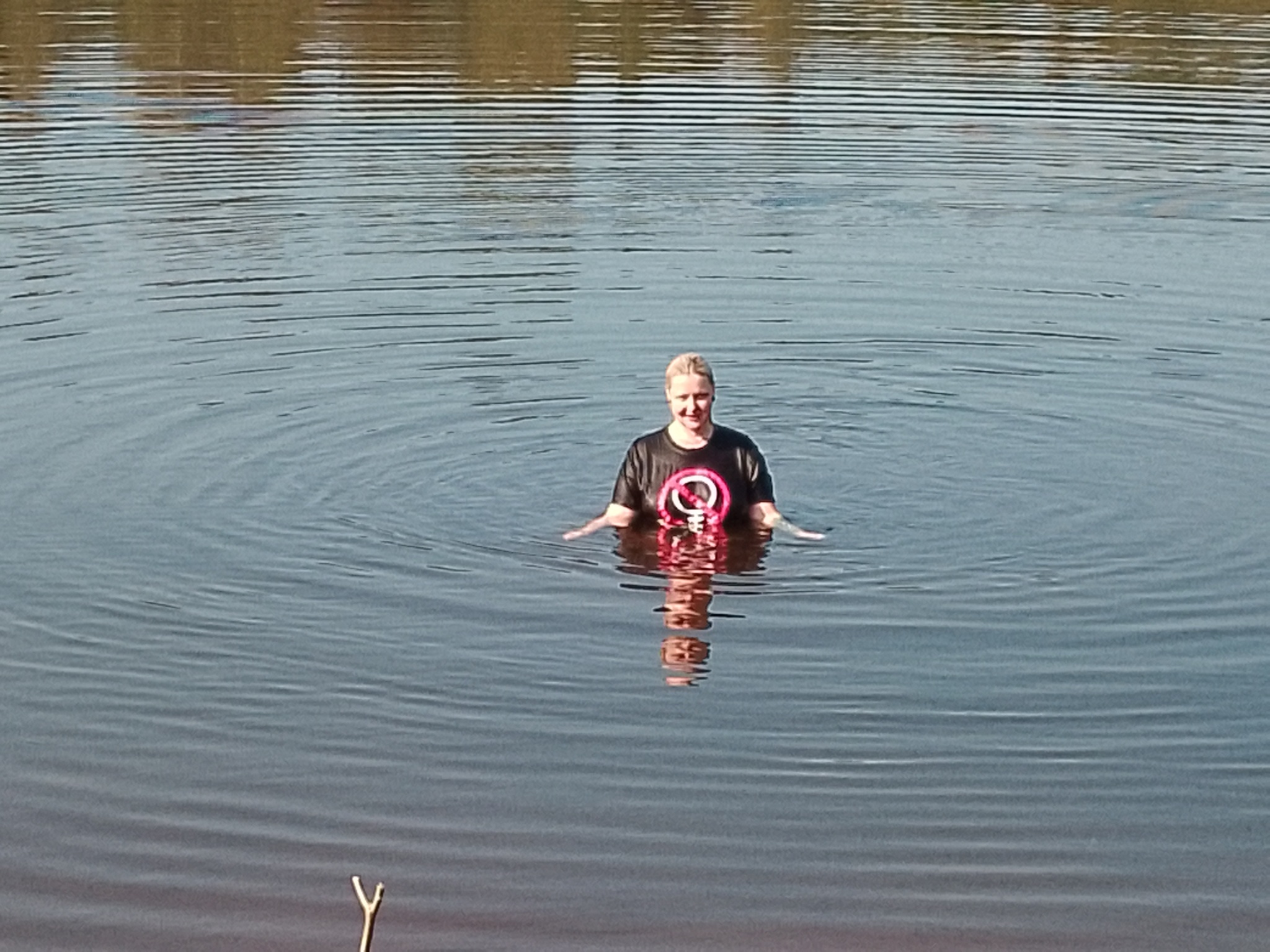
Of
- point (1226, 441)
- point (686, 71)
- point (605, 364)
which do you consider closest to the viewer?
point (1226, 441)

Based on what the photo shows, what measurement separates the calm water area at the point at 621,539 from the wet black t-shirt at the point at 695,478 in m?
0.31

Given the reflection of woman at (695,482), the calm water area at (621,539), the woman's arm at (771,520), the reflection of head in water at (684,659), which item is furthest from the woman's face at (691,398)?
the reflection of head in water at (684,659)

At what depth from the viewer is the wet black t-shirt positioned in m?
13.3

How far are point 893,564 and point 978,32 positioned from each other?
27.2 metres

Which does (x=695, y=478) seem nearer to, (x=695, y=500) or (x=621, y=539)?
(x=695, y=500)

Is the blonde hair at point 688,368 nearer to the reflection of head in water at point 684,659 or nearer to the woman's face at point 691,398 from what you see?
the woman's face at point 691,398

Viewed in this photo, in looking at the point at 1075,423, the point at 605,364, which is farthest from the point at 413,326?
the point at 1075,423

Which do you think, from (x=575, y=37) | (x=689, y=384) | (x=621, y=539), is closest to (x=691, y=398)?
(x=689, y=384)

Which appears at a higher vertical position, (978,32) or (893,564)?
(978,32)

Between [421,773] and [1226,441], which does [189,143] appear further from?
[421,773]

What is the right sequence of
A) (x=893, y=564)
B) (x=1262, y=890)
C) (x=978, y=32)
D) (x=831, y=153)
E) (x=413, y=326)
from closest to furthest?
(x=1262, y=890)
(x=893, y=564)
(x=413, y=326)
(x=831, y=153)
(x=978, y=32)

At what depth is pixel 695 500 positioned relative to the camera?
526 inches

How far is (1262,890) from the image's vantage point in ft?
28.0

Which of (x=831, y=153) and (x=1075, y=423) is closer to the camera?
(x=1075, y=423)
